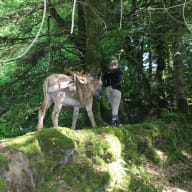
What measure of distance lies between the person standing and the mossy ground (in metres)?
0.78

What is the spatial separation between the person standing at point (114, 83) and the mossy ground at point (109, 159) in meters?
0.78

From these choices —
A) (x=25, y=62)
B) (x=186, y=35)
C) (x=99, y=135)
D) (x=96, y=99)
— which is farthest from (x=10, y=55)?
(x=186, y=35)

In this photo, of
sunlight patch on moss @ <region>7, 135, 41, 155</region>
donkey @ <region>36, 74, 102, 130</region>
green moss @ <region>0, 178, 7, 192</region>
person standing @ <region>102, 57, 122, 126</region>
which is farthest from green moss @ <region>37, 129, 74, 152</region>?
person standing @ <region>102, 57, 122, 126</region>

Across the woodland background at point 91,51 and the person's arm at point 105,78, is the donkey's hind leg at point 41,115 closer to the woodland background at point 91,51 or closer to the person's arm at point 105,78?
the woodland background at point 91,51

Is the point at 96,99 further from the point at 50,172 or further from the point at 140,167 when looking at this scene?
the point at 50,172

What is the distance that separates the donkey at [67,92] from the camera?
7.15 metres

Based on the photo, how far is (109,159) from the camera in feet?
22.1

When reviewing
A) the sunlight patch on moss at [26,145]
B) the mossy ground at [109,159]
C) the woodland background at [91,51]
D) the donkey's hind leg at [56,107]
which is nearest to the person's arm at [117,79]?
the woodland background at [91,51]

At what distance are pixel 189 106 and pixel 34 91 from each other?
6.78 meters

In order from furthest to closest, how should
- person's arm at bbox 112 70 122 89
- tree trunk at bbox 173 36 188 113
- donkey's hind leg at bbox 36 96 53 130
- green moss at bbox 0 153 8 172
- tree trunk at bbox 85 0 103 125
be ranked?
tree trunk at bbox 173 36 188 113 < tree trunk at bbox 85 0 103 125 < person's arm at bbox 112 70 122 89 < donkey's hind leg at bbox 36 96 53 130 < green moss at bbox 0 153 8 172

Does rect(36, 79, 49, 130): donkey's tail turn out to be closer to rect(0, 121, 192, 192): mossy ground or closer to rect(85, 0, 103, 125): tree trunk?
rect(0, 121, 192, 192): mossy ground

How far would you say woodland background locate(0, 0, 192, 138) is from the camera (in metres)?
9.45

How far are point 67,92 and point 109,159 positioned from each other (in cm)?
220

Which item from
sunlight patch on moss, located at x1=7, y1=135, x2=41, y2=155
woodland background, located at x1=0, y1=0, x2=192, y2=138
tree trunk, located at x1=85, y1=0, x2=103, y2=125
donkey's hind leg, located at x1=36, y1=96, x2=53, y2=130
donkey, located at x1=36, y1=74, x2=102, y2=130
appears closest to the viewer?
sunlight patch on moss, located at x1=7, y1=135, x2=41, y2=155
